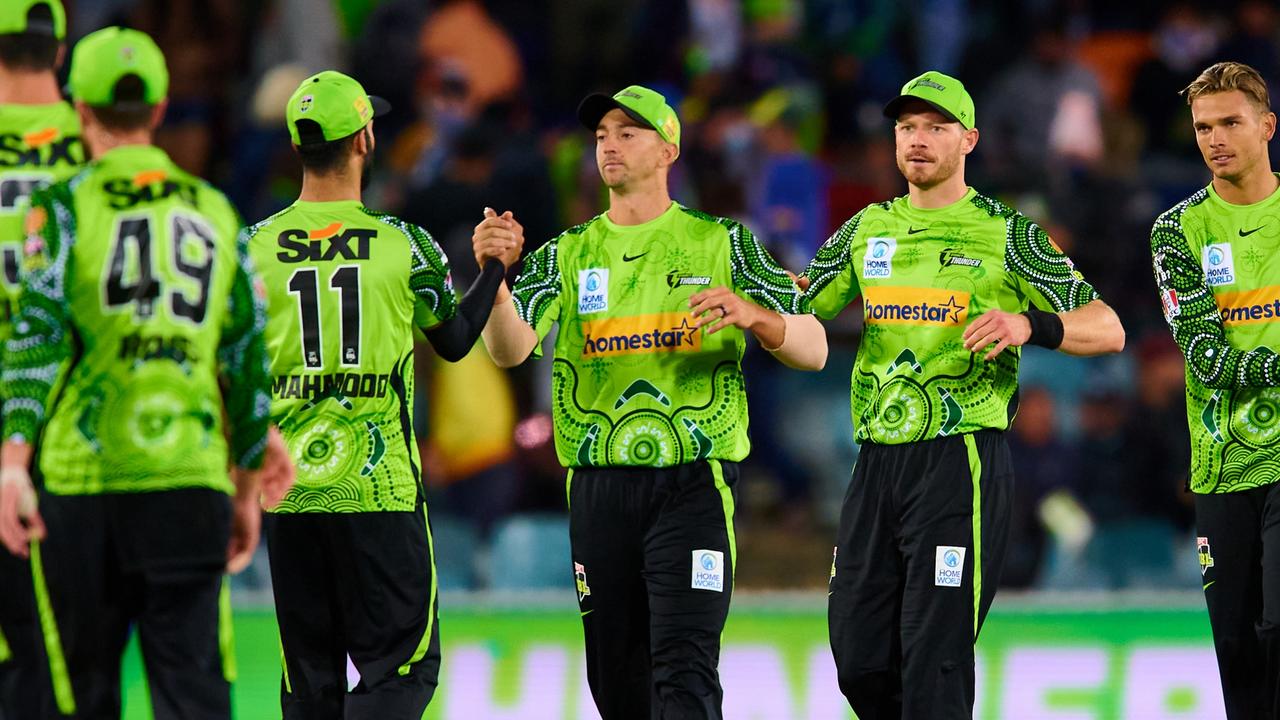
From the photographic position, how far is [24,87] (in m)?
6.63

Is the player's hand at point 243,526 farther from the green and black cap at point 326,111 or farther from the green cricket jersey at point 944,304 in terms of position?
the green cricket jersey at point 944,304

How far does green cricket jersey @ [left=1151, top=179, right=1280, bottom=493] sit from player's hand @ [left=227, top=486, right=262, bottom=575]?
12.9 feet

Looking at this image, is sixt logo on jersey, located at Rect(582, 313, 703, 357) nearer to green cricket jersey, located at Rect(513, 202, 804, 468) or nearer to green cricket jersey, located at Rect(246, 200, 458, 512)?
green cricket jersey, located at Rect(513, 202, 804, 468)

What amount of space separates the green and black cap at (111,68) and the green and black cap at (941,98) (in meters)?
3.21

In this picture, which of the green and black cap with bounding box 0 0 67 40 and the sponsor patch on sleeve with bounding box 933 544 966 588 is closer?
the green and black cap with bounding box 0 0 67 40

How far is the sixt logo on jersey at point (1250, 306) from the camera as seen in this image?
7.92 metres

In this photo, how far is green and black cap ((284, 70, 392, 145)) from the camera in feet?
24.6

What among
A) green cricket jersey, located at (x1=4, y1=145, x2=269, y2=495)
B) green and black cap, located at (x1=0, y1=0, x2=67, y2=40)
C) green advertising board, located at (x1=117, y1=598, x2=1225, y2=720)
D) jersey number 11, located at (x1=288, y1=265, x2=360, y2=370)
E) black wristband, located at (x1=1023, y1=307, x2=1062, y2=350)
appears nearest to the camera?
green cricket jersey, located at (x1=4, y1=145, x2=269, y2=495)

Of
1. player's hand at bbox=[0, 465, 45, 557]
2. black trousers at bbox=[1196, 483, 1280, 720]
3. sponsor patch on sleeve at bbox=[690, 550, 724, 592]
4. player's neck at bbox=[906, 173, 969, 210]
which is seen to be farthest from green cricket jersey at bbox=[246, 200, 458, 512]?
black trousers at bbox=[1196, 483, 1280, 720]

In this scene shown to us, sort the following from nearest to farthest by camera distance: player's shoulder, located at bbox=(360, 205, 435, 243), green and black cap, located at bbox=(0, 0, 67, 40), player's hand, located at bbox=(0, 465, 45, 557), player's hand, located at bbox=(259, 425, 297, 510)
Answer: player's hand, located at bbox=(0, 465, 45, 557) → player's hand, located at bbox=(259, 425, 297, 510) → green and black cap, located at bbox=(0, 0, 67, 40) → player's shoulder, located at bbox=(360, 205, 435, 243)

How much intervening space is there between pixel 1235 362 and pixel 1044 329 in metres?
A: 0.82

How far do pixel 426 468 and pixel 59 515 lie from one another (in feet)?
22.5

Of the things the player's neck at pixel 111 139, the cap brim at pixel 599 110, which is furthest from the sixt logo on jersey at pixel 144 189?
the cap brim at pixel 599 110

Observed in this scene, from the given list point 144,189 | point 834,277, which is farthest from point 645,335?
point 144,189
